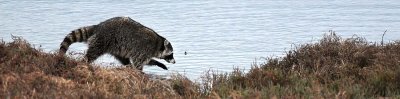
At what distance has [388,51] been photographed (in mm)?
13297

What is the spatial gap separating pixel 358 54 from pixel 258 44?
1277 centimetres

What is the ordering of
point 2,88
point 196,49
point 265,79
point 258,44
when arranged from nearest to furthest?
point 2,88, point 265,79, point 196,49, point 258,44

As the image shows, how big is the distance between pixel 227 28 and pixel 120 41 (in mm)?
21608

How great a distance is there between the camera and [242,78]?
12148mm

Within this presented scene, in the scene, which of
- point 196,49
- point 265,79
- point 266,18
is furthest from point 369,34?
point 265,79

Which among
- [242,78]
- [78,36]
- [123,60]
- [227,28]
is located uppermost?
[227,28]

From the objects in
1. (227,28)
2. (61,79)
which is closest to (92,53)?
(61,79)

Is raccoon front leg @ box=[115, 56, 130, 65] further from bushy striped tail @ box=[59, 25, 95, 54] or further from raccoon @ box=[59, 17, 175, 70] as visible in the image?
bushy striped tail @ box=[59, 25, 95, 54]

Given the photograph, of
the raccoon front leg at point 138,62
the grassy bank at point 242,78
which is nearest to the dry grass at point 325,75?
the grassy bank at point 242,78

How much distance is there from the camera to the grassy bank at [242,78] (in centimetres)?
966

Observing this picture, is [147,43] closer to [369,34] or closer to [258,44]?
[258,44]

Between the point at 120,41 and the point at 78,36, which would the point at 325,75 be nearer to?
the point at 120,41

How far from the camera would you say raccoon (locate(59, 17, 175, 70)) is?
14492 mm

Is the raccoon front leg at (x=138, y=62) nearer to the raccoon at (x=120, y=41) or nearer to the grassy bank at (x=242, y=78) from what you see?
the raccoon at (x=120, y=41)
